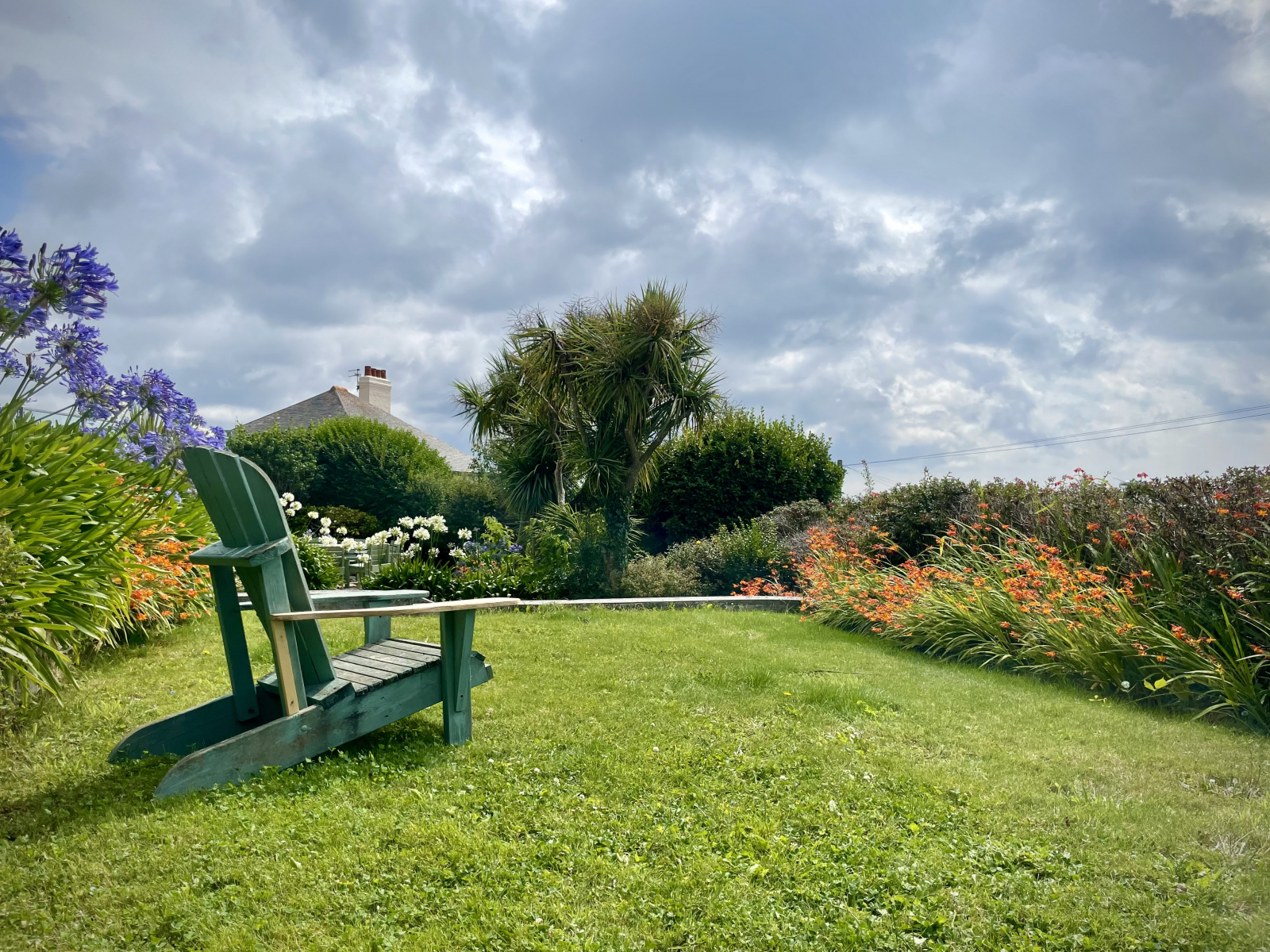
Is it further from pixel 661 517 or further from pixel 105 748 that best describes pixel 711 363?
pixel 105 748

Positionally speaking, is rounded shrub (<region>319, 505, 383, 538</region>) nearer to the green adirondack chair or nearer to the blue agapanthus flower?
the blue agapanthus flower

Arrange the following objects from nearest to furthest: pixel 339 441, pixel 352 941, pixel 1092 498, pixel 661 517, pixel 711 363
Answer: pixel 352 941 → pixel 1092 498 → pixel 711 363 → pixel 661 517 → pixel 339 441

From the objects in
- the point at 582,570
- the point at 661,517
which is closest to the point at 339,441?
the point at 661,517

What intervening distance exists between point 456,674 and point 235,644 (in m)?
0.98

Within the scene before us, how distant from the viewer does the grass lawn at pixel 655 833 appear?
2312mm

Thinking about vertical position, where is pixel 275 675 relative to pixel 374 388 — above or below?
below

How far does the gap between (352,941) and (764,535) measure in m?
9.53

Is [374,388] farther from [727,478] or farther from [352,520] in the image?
[727,478]

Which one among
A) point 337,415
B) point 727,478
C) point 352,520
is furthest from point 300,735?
point 337,415

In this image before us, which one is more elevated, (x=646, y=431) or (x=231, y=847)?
(x=646, y=431)

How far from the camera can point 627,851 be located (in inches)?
106

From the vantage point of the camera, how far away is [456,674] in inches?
143

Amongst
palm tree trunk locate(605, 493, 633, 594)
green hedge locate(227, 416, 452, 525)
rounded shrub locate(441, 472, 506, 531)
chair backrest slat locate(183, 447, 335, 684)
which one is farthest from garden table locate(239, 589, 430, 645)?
green hedge locate(227, 416, 452, 525)

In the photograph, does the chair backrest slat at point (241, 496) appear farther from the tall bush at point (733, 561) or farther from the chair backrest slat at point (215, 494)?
the tall bush at point (733, 561)
